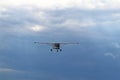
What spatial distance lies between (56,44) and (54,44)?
2.58 m

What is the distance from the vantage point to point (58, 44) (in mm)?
183500

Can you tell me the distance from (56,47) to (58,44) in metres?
3.90

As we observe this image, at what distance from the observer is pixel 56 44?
18425cm

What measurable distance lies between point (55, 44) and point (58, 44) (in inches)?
108

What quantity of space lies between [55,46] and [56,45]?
131 centimetres

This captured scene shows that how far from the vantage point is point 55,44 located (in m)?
184

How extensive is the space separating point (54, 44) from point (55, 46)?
4.07 m

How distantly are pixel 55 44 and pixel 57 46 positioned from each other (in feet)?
8.70

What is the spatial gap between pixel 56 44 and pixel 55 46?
8.71ft

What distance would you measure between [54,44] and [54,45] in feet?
9.58

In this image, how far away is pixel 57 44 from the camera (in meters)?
184

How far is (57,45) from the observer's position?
7313 inches

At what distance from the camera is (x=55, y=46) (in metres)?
186

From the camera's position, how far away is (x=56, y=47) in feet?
609
